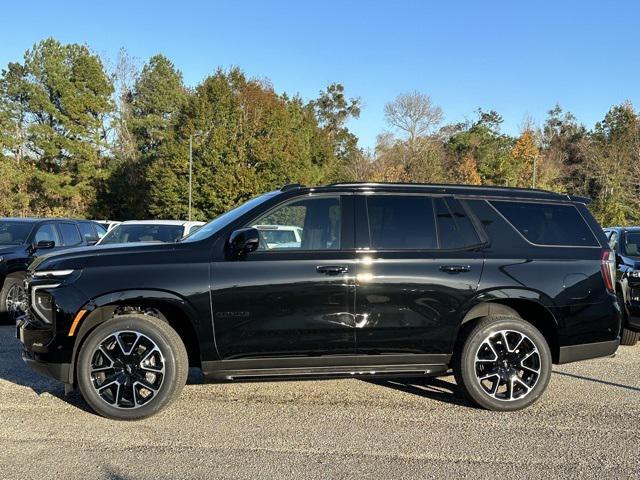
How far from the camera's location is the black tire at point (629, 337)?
7.67 metres

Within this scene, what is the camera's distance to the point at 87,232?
37.0 feet

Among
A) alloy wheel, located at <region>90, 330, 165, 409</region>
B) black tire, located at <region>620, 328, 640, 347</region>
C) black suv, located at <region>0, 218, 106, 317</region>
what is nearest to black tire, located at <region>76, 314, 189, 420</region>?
alloy wheel, located at <region>90, 330, 165, 409</region>

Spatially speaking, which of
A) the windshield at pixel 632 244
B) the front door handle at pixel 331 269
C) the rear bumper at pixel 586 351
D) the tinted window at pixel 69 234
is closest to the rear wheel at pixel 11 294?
the tinted window at pixel 69 234

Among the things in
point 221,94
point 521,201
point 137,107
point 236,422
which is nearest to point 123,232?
point 236,422

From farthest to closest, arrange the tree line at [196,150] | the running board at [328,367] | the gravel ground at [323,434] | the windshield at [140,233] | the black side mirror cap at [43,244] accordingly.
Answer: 1. the tree line at [196,150]
2. the windshield at [140,233]
3. the black side mirror cap at [43,244]
4. the running board at [328,367]
5. the gravel ground at [323,434]

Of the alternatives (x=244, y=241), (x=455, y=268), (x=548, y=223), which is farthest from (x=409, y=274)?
(x=548, y=223)

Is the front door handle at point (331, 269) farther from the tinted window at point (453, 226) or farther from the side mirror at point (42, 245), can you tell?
the side mirror at point (42, 245)

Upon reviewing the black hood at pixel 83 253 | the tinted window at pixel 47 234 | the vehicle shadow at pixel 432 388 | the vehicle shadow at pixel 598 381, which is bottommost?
the vehicle shadow at pixel 598 381

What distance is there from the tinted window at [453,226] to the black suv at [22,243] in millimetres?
6451

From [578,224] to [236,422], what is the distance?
11.7 ft

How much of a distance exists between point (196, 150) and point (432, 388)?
125ft

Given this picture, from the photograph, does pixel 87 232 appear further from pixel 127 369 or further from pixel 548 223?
pixel 548 223

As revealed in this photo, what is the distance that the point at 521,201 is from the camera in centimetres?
525

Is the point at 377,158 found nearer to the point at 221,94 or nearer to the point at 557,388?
the point at 221,94
